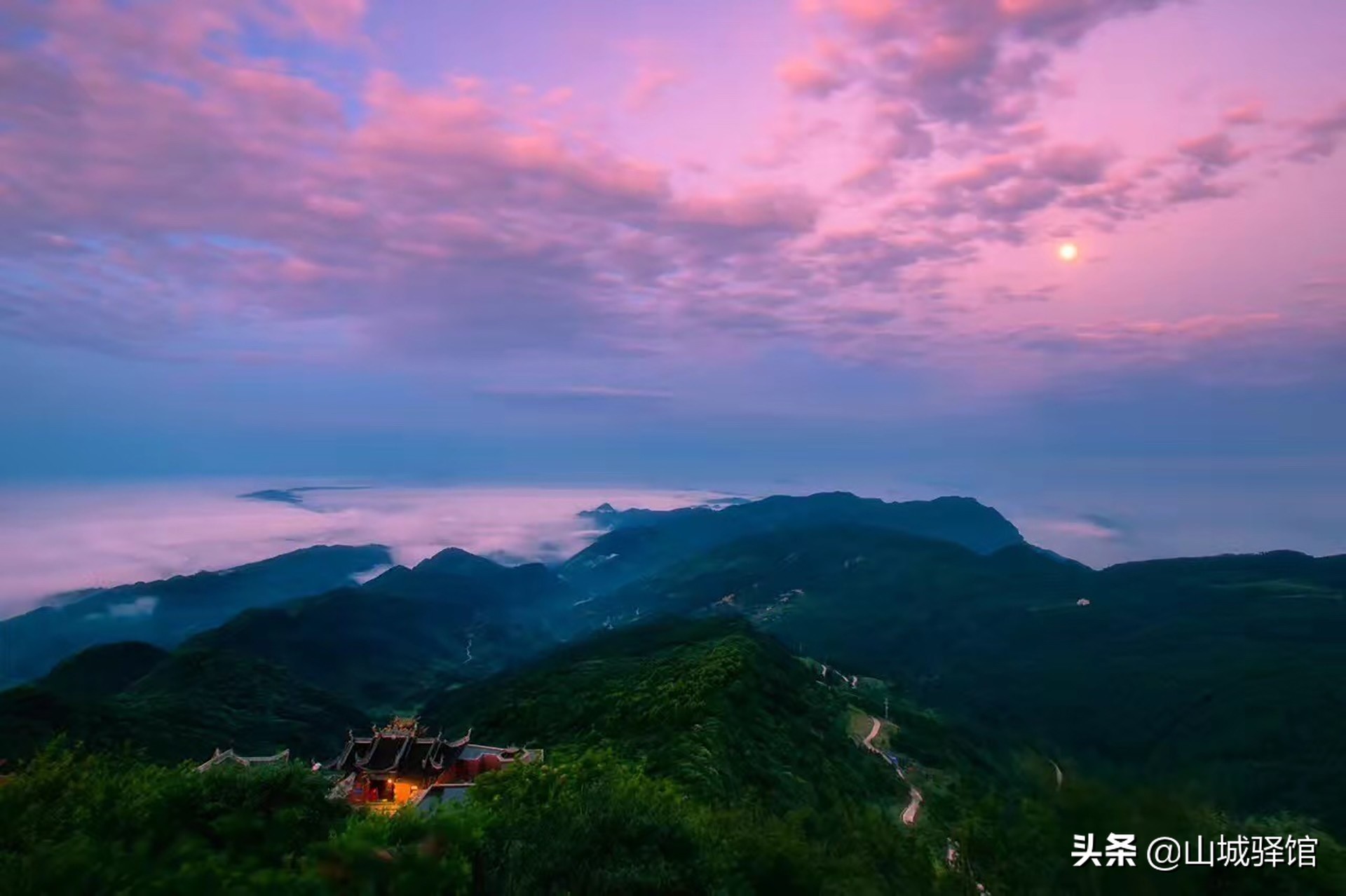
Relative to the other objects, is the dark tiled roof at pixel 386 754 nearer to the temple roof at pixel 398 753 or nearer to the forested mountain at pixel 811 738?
the temple roof at pixel 398 753

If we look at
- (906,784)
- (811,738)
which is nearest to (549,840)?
(811,738)

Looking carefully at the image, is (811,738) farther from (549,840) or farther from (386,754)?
(549,840)

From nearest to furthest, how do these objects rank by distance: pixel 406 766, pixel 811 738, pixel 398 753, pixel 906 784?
pixel 406 766
pixel 398 753
pixel 906 784
pixel 811 738

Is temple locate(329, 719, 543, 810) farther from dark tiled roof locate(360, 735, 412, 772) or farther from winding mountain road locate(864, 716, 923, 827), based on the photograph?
winding mountain road locate(864, 716, 923, 827)

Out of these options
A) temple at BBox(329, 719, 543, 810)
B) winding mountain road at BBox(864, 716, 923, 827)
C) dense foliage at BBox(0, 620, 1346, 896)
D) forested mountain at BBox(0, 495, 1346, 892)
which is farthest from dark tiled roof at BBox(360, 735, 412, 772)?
winding mountain road at BBox(864, 716, 923, 827)

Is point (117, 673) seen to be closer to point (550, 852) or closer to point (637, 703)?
point (637, 703)

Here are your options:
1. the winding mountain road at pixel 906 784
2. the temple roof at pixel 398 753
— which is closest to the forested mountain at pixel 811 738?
the winding mountain road at pixel 906 784

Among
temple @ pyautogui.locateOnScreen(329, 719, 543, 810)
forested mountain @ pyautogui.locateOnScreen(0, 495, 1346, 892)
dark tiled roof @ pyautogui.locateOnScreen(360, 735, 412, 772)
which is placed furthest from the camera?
dark tiled roof @ pyautogui.locateOnScreen(360, 735, 412, 772)

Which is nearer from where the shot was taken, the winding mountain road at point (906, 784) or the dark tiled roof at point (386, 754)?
the dark tiled roof at point (386, 754)

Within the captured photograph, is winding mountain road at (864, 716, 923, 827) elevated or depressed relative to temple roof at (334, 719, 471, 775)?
depressed
